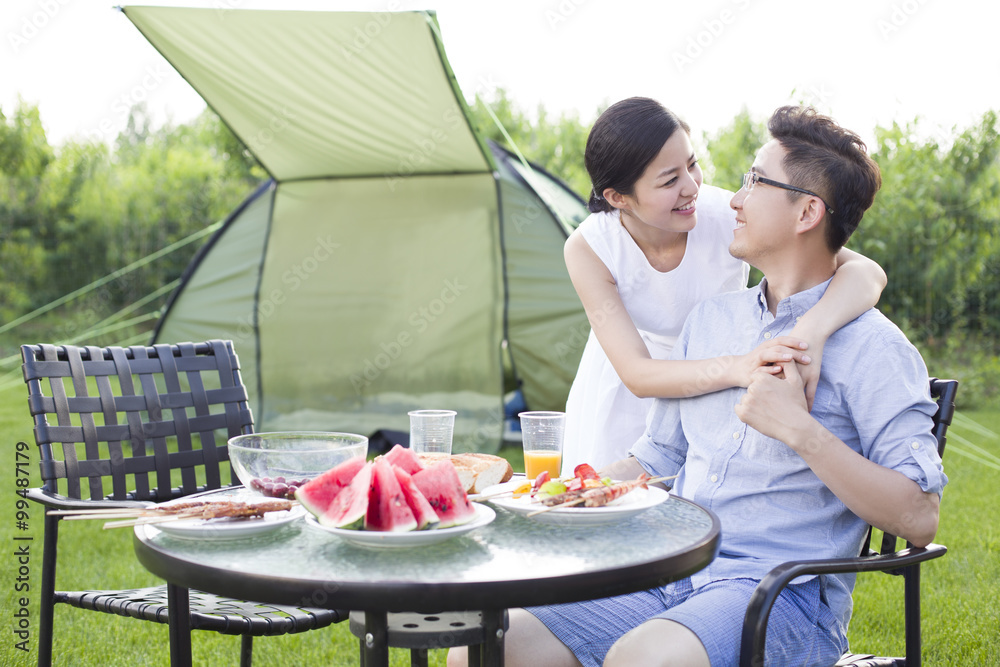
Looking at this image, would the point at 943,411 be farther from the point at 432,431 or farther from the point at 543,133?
the point at 543,133

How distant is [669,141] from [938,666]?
1.92 metres

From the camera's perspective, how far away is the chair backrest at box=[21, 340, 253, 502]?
2.11m

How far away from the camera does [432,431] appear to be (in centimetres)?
176

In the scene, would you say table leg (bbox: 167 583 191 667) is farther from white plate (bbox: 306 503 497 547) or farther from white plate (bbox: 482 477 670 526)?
white plate (bbox: 482 477 670 526)

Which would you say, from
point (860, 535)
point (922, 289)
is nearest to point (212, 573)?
point (860, 535)

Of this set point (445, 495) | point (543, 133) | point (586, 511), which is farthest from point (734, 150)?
point (445, 495)

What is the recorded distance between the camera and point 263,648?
118 inches

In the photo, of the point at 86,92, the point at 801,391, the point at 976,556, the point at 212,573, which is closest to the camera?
the point at 212,573

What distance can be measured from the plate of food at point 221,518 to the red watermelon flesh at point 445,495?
0.77 ft

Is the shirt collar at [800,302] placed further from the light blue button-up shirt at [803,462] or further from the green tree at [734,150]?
the green tree at [734,150]

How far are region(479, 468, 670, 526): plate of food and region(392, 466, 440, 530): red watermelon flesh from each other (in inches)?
A: 6.6

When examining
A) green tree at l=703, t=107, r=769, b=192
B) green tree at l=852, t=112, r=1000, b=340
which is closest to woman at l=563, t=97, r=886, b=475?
green tree at l=852, t=112, r=1000, b=340

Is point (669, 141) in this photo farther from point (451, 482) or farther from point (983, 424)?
point (983, 424)

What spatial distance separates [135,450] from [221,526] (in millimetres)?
1177
